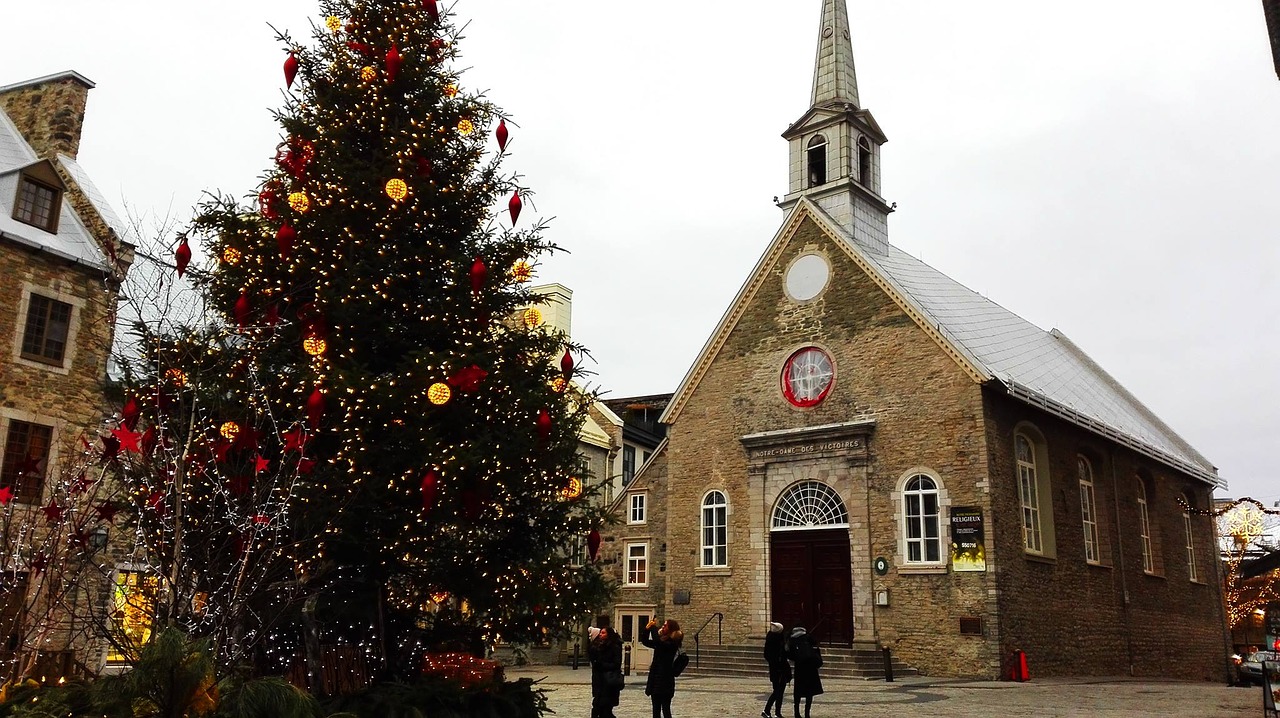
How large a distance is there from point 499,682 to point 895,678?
1309 centimetres

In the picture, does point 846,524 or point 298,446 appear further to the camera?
point 846,524

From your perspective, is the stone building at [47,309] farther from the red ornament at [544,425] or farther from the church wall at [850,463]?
the church wall at [850,463]

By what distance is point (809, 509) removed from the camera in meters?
24.6

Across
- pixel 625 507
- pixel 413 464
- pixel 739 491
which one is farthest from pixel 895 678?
pixel 413 464

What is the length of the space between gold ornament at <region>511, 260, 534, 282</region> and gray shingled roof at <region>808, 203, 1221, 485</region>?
44.7 ft

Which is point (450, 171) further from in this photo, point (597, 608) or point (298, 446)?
point (597, 608)

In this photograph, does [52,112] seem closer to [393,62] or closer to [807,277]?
[393,62]

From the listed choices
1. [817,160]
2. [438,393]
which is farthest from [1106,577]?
[438,393]

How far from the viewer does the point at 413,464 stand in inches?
394

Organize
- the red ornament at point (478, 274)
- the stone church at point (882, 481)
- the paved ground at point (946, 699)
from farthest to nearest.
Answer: the stone church at point (882, 481) < the paved ground at point (946, 699) < the red ornament at point (478, 274)

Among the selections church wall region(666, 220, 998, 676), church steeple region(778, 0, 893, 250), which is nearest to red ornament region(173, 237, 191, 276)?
church wall region(666, 220, 998, 676)

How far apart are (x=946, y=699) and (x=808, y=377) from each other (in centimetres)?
1071

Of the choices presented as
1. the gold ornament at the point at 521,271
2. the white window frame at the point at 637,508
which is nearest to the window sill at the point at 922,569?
the white window frame at the point at 637,508

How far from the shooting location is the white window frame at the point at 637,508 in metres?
29.0
